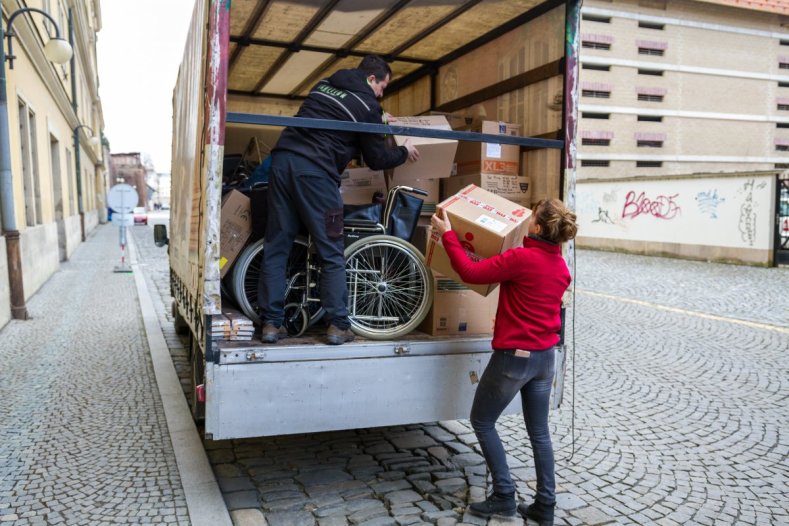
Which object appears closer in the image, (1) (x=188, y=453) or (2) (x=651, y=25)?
(1) (x=188, y=453)

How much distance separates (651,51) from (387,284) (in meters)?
42.9

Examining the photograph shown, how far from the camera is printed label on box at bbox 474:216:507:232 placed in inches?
135

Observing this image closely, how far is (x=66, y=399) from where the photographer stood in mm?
5309

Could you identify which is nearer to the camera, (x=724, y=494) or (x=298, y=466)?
(x=724, y=494)

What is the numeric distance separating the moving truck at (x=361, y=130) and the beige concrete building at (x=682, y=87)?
1377 inches

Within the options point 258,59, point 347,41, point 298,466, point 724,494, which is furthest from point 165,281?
point 724,494

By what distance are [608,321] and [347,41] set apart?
5405 millimetres

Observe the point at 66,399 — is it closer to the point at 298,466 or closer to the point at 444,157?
the point at 298,466

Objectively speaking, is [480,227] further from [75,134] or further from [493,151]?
[75,134]

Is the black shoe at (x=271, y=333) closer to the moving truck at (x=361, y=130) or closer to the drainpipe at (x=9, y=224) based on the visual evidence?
the moving truck at (x=361, y=130)

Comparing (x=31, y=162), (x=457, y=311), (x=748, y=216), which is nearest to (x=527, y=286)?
(x=457, y=311)

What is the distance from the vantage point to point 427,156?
4414 millimetres

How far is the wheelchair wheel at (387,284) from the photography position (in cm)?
382

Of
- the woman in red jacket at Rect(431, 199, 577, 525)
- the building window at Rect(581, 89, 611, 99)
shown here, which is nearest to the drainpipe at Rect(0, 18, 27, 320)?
the woman in red jacket at Rect(431, 199, 577, 525)
